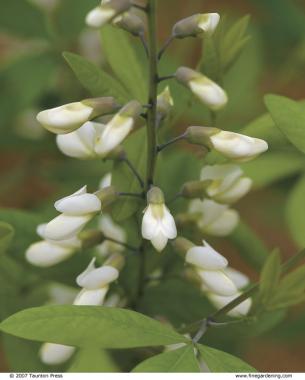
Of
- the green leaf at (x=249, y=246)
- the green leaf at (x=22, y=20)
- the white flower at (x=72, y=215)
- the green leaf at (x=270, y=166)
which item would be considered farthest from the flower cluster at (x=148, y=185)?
the green leaf at (x=22, y=20)

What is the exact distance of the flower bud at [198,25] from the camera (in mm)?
626

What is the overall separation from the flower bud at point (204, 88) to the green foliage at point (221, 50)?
0.05m

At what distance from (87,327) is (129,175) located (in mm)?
193

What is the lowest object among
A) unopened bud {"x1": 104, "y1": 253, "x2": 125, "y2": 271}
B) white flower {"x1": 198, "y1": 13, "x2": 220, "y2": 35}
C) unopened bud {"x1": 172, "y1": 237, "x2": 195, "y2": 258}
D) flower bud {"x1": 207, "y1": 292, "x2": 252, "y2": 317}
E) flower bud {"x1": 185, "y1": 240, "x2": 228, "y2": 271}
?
flower bud {"x1": 207, "y1": 292, "x2": 252, "y2": 317}

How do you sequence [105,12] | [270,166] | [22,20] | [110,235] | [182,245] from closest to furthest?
[105,12], [182,245], [110,235], [270,166], [22,20]

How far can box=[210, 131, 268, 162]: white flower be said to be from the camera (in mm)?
631

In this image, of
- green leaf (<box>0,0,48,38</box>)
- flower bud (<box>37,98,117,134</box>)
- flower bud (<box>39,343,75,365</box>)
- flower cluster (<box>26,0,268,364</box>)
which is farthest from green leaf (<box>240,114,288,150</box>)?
green leaf (<box>0,0,48,38</box>)

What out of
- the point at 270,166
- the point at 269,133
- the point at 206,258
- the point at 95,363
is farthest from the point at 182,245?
the point at 270,166

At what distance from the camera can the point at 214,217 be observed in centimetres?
77

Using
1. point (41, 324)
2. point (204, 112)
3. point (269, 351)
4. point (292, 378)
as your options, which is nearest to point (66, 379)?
point (41, 324)

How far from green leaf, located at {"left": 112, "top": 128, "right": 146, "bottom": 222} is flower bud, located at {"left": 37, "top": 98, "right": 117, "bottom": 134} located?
8 centimetres

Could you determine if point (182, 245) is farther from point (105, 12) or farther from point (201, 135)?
point (105, 12)

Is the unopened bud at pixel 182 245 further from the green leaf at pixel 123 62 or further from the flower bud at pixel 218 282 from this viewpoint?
the green leaf at pixel 123 62

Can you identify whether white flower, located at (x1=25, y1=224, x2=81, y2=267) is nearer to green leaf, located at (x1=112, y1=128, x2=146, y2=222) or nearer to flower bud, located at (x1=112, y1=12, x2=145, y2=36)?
green leaf, located at (x1=112, y1=128, x2=146, y2=222)
